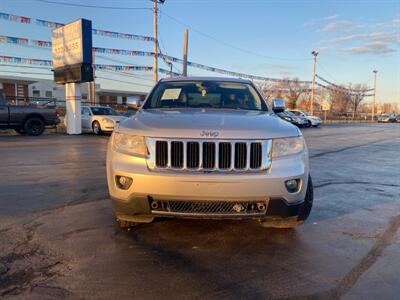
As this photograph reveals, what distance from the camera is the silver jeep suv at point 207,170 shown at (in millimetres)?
3633

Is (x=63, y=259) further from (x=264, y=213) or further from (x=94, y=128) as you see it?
(x=94, y=128)

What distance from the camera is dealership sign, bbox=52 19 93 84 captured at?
20.8 meters

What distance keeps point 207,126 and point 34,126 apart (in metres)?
17.8

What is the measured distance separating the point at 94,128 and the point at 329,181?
630 inches

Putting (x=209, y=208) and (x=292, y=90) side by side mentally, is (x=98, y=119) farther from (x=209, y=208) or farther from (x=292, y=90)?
(x=292, y=90)

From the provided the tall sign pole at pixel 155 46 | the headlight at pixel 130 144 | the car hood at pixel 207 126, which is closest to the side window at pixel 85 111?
the tall sign pole at pixel 155 46

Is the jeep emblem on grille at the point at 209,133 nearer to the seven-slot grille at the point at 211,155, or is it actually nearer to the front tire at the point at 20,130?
the seven-slot grille at the point at 211,155

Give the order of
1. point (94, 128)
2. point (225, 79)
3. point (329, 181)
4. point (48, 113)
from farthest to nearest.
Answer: point (94, 128)
point (48, 113)
point (329, 181)
point (225, 79)

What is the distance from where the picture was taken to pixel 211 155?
12.2 ft

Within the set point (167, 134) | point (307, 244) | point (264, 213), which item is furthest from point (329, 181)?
point (167, 134)

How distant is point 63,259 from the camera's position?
363cm

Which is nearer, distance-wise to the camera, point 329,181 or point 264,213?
point 264,213

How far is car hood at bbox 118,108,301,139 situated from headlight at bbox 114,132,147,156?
0.16ft

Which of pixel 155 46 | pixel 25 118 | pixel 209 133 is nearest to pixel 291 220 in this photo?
pixel 209 133
